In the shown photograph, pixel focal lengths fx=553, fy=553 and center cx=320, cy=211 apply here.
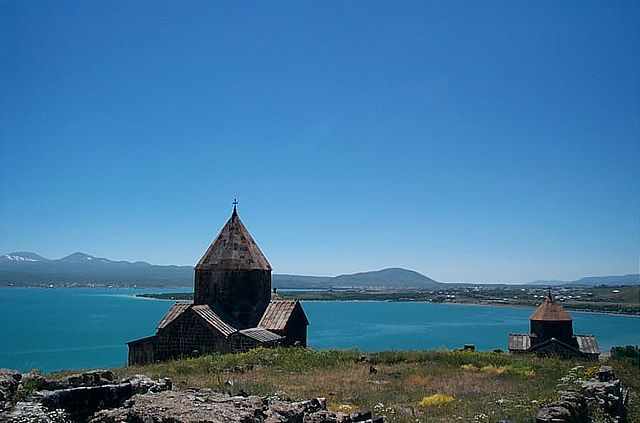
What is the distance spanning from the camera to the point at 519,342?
3828 centimetres

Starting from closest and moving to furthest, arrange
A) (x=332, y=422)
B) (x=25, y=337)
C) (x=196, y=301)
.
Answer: (x=332, y=422)
(x=196, y=301)
(x=25, y=337)

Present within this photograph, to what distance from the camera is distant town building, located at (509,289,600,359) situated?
36750 mm

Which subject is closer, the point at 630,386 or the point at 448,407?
the point at 448,407

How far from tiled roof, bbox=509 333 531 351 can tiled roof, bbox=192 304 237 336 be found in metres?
22.6

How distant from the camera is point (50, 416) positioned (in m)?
8.80

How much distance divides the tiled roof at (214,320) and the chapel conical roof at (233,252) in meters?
2.05

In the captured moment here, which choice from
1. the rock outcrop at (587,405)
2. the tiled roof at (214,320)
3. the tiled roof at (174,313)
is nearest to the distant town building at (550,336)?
the tiled roof at (214,320)

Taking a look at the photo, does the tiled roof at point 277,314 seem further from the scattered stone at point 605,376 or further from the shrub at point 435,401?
the scattered stone at point 605,376

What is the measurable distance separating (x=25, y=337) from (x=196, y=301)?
6653 centimetres

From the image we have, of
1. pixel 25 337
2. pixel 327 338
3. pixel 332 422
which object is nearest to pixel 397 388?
pixel 332 422

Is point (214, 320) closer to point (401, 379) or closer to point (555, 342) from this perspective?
point (401, 379)

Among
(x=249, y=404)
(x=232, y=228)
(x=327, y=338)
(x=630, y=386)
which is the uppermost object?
(x=232, y=228)

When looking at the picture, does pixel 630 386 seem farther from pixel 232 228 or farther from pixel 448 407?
pixel 232 228

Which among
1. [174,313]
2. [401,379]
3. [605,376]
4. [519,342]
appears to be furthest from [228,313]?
[519,342]
